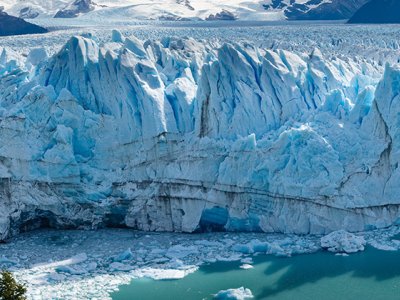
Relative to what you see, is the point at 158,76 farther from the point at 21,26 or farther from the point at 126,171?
the point at 21,26

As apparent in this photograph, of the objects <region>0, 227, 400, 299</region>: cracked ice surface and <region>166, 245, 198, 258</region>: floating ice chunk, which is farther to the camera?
<region>166, 245, 198, 258</region>: floating ice chunk

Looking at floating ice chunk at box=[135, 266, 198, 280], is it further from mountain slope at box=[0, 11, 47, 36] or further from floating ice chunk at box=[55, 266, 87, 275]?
mountain slope at box=[0, 11, 47, 36]

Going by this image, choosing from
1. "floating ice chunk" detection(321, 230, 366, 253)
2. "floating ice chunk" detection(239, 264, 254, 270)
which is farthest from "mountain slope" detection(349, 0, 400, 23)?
"floating ice chunk" detection(239, 264, 254, 270)

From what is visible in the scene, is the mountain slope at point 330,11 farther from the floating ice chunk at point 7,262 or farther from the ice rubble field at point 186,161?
the floating ice chunk at point 7,262

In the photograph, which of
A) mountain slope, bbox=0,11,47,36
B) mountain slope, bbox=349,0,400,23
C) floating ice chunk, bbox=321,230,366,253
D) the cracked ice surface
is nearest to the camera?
the cracked ice surface

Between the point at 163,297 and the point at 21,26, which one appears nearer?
the point at 163,297

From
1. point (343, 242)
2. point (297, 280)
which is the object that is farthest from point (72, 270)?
point (343, 242)

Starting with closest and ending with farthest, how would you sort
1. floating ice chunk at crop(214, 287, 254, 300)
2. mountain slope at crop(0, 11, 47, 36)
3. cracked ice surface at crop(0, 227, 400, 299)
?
1. floating ice chunk at crop(214, 287, 254, 300)
2. cracked ice surface at crop(0, 227, 400, 299)
3. mountain slope at crop(0, 11, 47, 36)

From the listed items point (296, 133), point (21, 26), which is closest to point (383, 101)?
point (296, 133)
